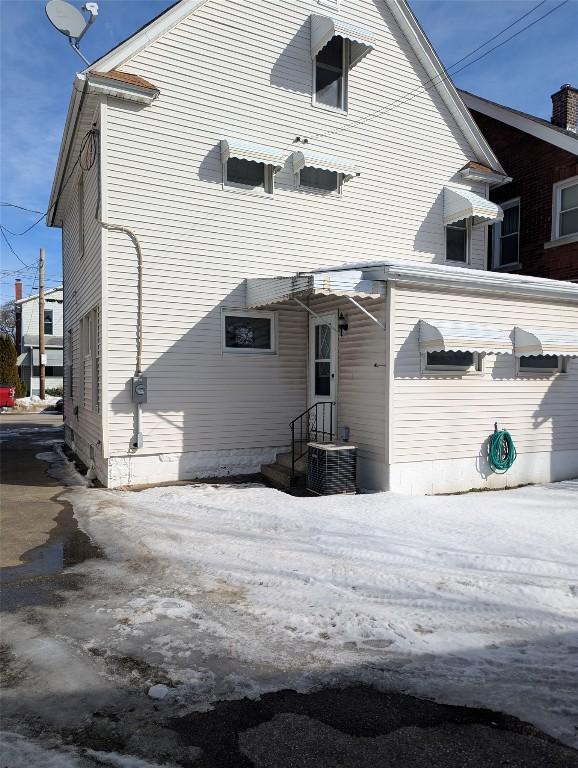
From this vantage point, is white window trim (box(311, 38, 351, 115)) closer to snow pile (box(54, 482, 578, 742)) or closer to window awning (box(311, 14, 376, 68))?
window awning (box(311, 14, 376, 68))

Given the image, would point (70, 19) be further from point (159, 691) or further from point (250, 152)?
point (159, 691)

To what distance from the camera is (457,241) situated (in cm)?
1280

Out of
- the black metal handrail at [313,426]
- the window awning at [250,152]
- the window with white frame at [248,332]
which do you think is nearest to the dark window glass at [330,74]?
the window awning at [250,152]

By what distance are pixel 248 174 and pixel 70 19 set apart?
3.74 meters

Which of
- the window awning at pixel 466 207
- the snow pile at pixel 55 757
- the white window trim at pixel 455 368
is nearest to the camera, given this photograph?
the snow pile at pixel 55 757

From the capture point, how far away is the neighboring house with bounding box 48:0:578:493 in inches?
343

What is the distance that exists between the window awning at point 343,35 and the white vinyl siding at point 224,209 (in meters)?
0.20

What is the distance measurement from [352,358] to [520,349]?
292cm

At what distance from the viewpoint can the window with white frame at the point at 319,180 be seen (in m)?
10.9

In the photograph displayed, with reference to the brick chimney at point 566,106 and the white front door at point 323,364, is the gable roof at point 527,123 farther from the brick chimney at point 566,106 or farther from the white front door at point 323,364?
the white front door at point 323,364

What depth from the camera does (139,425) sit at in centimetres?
913

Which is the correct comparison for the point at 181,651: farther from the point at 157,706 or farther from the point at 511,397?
the point at 511,397

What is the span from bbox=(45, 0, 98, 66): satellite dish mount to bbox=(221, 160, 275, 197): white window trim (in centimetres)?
280

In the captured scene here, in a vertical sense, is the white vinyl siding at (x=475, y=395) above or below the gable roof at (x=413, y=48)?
below
